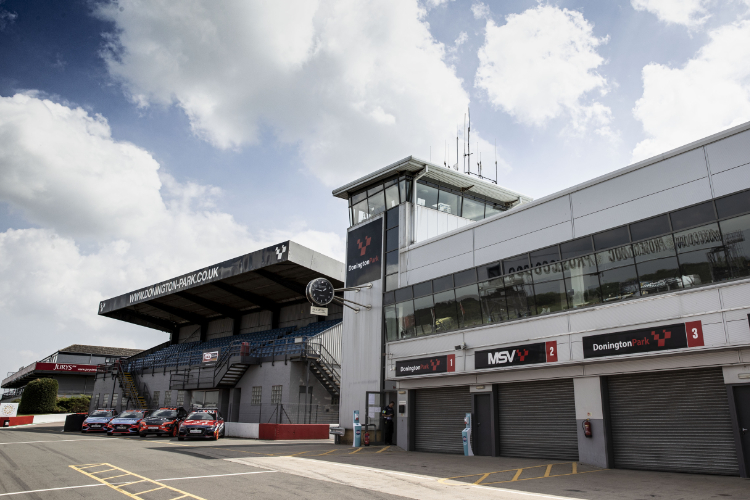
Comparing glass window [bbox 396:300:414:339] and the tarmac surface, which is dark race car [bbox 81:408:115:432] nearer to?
the tarmac surface

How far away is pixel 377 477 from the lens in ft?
42.2

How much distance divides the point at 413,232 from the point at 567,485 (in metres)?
14.8

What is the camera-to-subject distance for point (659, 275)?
14.4 metres

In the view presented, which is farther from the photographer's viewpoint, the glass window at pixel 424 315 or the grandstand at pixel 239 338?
the grandstand at pixel 239 338

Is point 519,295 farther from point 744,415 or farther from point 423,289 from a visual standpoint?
point 744,415

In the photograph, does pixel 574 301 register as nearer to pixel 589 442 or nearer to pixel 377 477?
pixel 589 442

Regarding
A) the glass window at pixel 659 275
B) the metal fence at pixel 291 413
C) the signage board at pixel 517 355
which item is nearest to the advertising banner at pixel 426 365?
the signage board at pixel 517 355

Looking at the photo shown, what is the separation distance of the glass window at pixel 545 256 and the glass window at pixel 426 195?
8.79 metres

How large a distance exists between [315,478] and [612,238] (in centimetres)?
1082

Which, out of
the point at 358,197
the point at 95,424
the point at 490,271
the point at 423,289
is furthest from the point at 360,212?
the point at 95,424

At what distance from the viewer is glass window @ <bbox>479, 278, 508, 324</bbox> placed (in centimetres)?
1900

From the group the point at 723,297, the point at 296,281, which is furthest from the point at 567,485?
the point at 296,281

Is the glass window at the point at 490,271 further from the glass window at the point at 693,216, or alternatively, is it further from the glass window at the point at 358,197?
the glass window at the point at 358,197

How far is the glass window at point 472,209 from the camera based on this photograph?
91.0 feet
